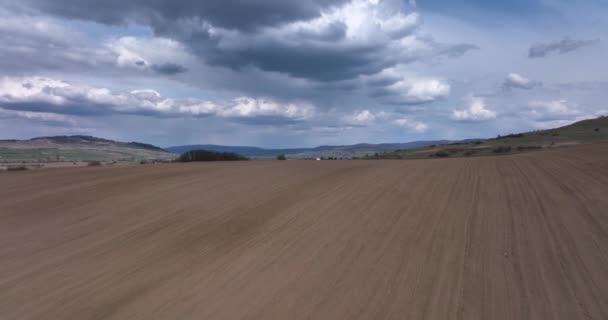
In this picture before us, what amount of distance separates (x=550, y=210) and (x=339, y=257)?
5919 millimetres

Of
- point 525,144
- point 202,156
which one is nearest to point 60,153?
point 202,156

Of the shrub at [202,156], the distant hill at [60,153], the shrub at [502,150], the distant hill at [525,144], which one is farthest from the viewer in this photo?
the distant hill at [60,153]

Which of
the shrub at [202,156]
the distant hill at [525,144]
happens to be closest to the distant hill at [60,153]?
the shrub at [202,156]

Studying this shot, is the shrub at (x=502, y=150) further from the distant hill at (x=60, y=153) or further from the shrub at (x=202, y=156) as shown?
the distant hill at (x=60, y=153)

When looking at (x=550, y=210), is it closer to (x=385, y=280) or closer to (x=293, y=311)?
(x=385, y=280)

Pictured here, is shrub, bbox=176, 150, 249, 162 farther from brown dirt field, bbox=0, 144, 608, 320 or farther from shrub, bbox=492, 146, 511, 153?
brown dirt field, bbox=0, 144, 608, 320

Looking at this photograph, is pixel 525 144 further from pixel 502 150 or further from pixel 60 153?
pixel 60 153

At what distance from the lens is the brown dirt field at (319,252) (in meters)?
7.04

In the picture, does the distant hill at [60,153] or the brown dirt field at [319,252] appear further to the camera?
the distant hill at [60,153]

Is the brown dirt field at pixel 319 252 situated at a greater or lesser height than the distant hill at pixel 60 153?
lesser

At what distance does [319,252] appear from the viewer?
9211mm

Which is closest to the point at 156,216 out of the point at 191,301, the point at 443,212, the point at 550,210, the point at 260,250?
the point at 260,250

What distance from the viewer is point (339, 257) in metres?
8.86

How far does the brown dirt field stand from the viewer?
7043 millimetres
